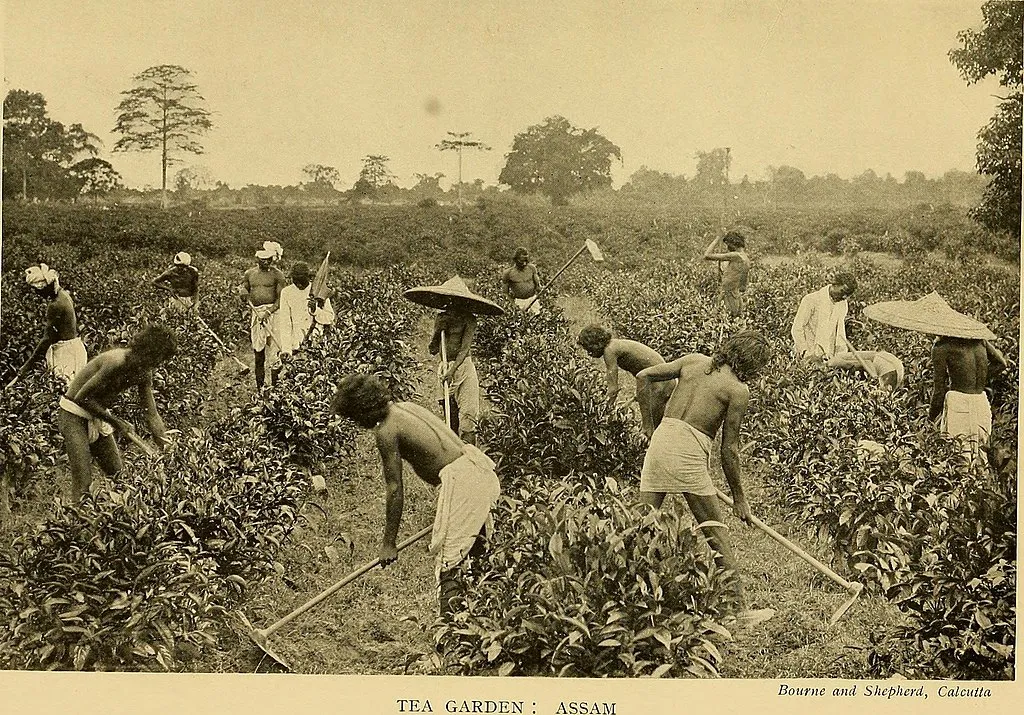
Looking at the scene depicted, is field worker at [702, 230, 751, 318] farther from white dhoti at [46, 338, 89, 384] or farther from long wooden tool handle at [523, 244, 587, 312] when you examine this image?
white dhoti at [46, 338, 89, 384]

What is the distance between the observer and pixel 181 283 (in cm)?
567

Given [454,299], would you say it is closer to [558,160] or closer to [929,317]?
[558,160]

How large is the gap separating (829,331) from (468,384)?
2.22 meters

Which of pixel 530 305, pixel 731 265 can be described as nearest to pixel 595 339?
pixel 530 305

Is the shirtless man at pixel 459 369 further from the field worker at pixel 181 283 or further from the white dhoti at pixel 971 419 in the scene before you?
the white dhoti at pixel 971 419

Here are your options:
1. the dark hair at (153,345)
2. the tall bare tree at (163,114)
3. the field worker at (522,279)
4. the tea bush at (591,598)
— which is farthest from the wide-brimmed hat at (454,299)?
the tall bare tree at (163,114)

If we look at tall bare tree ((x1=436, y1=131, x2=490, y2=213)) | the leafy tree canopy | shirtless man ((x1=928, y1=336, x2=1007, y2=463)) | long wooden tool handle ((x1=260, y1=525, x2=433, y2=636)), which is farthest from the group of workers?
tall bare tree ((x1=436, y1=131, x2=490, y2=213))

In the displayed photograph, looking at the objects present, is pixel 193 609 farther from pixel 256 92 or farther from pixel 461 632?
pixel 256 92

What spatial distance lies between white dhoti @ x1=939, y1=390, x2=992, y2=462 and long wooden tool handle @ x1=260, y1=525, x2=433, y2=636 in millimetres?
3090

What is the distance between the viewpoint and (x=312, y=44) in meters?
5.67

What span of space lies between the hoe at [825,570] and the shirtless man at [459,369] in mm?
1754

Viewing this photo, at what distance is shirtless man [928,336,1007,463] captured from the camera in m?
5.27

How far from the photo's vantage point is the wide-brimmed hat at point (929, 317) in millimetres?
5312

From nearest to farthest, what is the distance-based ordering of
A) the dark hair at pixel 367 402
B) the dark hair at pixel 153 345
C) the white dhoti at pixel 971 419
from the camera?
the dark hair at pixel 367 402, the white dhoti at pixel 971 419, the dark hair at pixel 153 345
